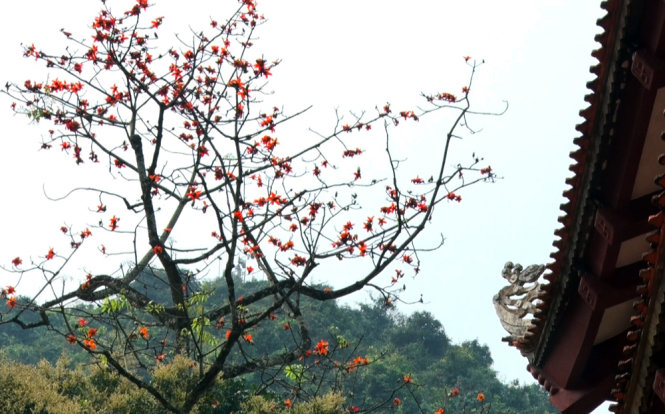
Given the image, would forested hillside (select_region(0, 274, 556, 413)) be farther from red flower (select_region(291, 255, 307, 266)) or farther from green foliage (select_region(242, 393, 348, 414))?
red flower (select_region(291, 255, 307, 266))

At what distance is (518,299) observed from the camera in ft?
30.7

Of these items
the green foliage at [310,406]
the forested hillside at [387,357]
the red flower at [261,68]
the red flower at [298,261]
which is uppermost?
the forested hillside at [387,357]

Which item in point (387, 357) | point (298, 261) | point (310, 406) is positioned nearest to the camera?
point (298, 261)

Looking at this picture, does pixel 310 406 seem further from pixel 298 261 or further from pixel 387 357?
pixel 387 357

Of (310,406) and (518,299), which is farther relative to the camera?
(310,406)

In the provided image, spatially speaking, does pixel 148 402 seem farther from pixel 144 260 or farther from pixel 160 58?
pixel 160 58

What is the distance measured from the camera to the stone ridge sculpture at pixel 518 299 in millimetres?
9156

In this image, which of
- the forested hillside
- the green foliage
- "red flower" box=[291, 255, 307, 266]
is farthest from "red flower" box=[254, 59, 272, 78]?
the forested hillside

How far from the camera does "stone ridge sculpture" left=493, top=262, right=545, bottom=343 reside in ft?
30.0

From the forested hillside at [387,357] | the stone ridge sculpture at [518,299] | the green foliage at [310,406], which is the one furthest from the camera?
the forested hillside at [387,357]

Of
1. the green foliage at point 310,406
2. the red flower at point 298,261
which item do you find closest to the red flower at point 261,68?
the red flower at point 298,261

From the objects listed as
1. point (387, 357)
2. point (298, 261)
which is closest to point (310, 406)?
point (298, 261)

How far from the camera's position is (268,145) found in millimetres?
10344

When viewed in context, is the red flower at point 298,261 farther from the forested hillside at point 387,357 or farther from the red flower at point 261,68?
the forested hillside at point 387,357
